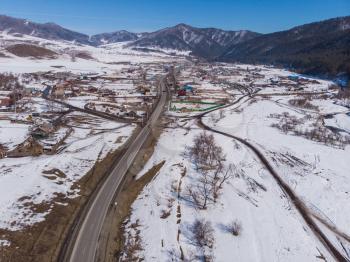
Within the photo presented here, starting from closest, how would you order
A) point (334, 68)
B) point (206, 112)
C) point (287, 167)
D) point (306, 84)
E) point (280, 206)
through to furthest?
1. point (280, 206)
2. point (287, 167)
3. point (206, 112)
4. point (306, 84)
5. point (334, 68)

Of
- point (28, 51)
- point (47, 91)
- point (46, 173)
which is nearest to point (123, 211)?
point (46, 173)

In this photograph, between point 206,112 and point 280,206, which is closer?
point 280,206

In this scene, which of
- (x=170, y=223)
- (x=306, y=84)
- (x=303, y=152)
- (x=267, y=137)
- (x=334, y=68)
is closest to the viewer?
(x=170, y=223)

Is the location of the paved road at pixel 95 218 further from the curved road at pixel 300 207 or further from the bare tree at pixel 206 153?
the curved road at pixel 300 207

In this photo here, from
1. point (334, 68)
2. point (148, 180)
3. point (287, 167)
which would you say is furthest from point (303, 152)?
point (334, 68)

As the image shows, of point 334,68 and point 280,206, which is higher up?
point 334,68

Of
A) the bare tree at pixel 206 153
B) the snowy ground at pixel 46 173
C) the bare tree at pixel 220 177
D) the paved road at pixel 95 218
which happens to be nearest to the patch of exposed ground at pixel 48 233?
the snowy ground at pixel 46 173

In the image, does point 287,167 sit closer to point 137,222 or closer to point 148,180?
point 148,180

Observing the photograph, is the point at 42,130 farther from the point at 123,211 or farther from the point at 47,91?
the point at 47,91
